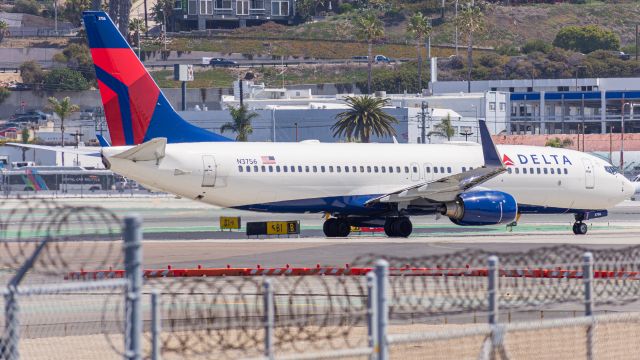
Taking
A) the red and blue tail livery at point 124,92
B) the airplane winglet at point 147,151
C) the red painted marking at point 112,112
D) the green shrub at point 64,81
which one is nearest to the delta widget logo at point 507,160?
the red and blue tail livery at point 124,92

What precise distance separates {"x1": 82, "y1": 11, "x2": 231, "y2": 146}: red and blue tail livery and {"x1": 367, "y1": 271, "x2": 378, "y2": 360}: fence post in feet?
91.9

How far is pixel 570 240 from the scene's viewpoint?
138 ft

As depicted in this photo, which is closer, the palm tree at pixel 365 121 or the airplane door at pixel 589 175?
the airplane door at pixel 589 175

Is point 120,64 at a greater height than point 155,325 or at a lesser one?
greater

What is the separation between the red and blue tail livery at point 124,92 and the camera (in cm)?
3919

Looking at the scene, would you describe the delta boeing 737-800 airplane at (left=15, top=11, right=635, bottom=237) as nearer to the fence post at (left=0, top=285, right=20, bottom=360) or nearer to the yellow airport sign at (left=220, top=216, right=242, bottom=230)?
the yellow airport sign at (left=220, top=216, right=242, bottom=230)

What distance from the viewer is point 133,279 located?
10.6 meters

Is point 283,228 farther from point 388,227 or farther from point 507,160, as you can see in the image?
point 507,160

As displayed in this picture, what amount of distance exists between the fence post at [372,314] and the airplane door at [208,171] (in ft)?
88.0

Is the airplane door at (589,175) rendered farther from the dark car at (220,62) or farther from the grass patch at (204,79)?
the dark car at (220,62)

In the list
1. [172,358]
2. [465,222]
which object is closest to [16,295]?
[172,358]

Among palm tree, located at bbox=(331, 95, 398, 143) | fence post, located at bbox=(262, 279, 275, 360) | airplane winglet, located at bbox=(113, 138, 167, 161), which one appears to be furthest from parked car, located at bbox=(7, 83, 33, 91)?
fence post, located at bbox=(262, 279, 275, 360)

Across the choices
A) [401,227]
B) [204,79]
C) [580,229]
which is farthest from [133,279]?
[204,79]

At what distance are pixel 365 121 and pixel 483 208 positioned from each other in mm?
70978
